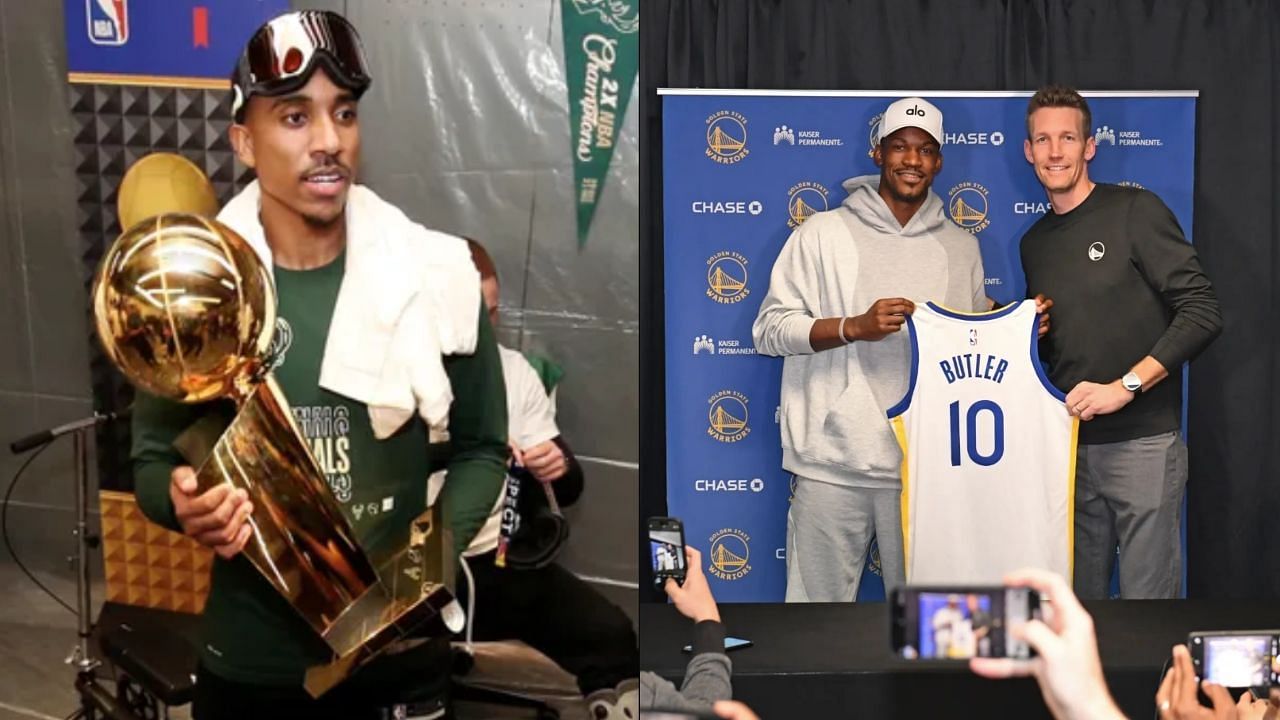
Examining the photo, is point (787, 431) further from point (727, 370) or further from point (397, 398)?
point (397, 398)

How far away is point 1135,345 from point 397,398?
127 inches

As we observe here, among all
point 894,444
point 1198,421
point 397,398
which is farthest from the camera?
point 1198,421

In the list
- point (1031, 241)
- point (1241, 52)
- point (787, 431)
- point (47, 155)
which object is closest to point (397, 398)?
point (47, 155)

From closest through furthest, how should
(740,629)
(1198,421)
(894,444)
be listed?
(740,629), (894,444), (1198,421)

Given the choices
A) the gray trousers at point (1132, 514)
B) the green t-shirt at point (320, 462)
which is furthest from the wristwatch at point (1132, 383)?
the green t-shirt at point (320, 462)

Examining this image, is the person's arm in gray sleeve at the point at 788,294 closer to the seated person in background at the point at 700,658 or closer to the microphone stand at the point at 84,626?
the seated person in background at the point at 700,658

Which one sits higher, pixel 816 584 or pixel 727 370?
pixel 727 370

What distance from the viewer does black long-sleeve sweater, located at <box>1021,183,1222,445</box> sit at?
3.96 metres

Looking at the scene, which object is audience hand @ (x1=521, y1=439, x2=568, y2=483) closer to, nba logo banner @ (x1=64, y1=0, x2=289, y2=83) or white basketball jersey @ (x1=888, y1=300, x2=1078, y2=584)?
nba logo banner @ (x1=64, y1=0, x2=289, y2=83)

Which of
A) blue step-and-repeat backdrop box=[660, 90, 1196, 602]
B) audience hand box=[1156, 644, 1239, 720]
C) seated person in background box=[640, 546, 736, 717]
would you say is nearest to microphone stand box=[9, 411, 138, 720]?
seated person in background box=[640, 546, 736, 717]

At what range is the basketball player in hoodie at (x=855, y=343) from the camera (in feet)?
12.9

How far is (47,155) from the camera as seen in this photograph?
1.44 meters

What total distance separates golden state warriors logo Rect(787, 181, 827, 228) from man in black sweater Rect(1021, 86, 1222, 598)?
2.24 ft

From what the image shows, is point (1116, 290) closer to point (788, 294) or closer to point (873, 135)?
point (873, 135)
